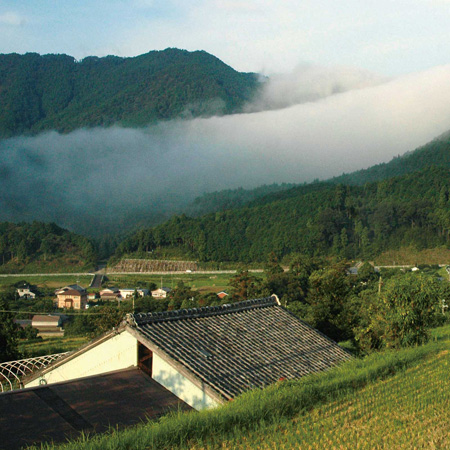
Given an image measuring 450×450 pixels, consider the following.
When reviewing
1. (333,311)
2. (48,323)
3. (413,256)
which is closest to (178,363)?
(333,311)

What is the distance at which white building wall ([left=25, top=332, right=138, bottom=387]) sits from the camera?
412 inches

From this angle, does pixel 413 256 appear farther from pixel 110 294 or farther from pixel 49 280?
pixel 49 280

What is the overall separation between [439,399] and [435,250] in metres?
73.8

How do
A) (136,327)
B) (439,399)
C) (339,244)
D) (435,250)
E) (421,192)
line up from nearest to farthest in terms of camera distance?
(439,399)
(136,327)
(435,250)
(339,244)
(421,192)

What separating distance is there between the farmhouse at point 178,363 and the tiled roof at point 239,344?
0.02 meters

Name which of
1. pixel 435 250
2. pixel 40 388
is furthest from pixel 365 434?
pixel 435 250

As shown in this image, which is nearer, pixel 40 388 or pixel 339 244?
pixel 40 388

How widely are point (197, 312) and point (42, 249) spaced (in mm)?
96243

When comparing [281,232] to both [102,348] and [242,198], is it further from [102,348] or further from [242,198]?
[102,348]

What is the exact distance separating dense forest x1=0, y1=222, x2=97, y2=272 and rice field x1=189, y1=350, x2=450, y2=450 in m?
93.6

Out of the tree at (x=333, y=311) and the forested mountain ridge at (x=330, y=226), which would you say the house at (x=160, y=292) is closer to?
the forested mountain ridge at (x=330, y=226)

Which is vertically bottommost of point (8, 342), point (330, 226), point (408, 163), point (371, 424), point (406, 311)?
point (8, 342)

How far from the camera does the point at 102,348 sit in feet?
36.0

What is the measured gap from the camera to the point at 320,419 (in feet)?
25.0
